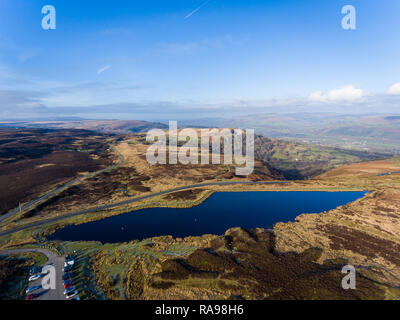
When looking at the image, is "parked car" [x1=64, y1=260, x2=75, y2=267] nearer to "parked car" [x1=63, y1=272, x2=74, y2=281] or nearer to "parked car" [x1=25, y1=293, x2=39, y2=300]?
"parked car" [x1=63, y1=272, x2=74, y2=281]

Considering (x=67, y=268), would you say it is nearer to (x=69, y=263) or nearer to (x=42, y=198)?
(x=69, y=263)

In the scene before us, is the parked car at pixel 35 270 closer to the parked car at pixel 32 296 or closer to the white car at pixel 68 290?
the parked car at pixel 32 296

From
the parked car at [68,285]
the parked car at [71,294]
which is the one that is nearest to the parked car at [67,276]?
the parked car at [68,285]

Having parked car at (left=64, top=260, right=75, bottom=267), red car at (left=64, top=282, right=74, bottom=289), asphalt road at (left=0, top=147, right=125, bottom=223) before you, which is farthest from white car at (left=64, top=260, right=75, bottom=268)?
asphalt road at (left=0, top=147, right=125, bottom=223)

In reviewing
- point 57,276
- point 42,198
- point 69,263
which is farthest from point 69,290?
point 42,198

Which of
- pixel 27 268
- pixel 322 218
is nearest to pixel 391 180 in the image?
pixel 322 218

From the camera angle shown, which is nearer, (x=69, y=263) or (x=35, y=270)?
(x=35, y=270)

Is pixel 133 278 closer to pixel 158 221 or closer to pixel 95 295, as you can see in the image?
pixel 95 295
